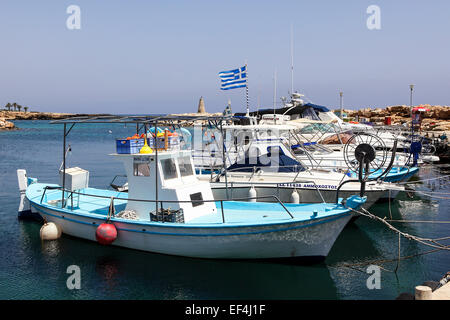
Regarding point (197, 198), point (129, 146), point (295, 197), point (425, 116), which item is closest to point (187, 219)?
point (197, 198)

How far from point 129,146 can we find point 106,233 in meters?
2.75

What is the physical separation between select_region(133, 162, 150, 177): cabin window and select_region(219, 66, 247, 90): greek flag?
855cm

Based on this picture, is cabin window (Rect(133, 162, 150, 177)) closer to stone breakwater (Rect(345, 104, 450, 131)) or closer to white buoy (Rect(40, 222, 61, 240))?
white buoy (Rect(40, 222, 61, 240))

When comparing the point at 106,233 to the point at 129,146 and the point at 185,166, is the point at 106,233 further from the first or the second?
the point at 185,166

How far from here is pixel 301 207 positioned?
13.6 meters

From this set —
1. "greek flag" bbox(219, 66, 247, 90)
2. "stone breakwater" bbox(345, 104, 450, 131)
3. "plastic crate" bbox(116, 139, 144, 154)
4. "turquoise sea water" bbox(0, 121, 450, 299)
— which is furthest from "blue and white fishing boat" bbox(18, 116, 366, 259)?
"stone breakwater" bbox(345, 104, 450, 131)

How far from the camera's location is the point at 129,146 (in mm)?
12914
